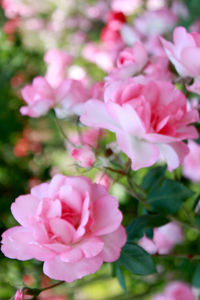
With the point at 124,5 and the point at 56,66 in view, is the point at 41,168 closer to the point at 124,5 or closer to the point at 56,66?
the point at 56,66

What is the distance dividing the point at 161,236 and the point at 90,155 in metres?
0.77

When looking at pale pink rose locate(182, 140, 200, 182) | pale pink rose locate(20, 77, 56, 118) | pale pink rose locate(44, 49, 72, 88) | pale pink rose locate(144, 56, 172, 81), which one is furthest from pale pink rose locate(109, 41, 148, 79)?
pale pink rose locate(44, 49, 72, 88)

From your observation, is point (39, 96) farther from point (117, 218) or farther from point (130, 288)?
point (130, 288)

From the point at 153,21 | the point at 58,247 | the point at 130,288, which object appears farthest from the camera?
the point at 130,288

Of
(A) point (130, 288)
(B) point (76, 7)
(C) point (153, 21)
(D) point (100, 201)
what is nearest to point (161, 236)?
(A) point (130, 288)

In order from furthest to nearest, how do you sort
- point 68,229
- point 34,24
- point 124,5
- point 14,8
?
1. point 34,24
2. point 14,8
3. point 124,5
4. point 68,229

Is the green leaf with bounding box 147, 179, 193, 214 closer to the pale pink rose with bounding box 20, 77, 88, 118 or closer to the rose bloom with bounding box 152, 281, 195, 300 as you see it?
the pale pink rose with bounding box 20, 77, 88, 118

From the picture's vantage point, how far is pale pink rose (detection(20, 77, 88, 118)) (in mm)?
614

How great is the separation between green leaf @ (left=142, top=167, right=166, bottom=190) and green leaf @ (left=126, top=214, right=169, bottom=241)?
0.22 feet

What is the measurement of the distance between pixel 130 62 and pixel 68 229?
0.28m

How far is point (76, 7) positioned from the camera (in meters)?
2.32

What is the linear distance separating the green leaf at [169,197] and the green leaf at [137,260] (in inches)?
3.6

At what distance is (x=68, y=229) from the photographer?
0.43 m

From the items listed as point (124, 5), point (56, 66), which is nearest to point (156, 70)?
point (56, 66)
